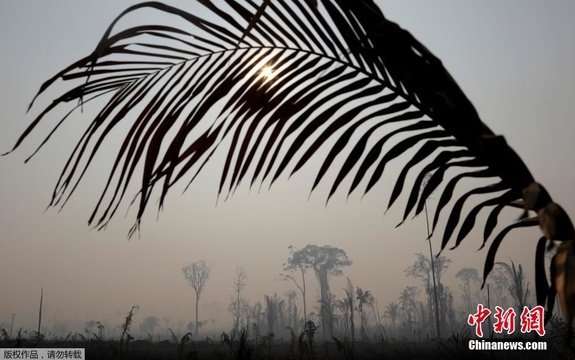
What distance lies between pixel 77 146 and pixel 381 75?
641 mm

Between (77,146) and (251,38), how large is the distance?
17.7 inches

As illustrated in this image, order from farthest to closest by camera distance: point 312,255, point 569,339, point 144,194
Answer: point 312,255 → point 144,194 → point 569,339

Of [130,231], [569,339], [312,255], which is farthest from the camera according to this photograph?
[312,255]

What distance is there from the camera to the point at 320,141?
85 cm

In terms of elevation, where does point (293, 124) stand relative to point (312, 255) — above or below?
below

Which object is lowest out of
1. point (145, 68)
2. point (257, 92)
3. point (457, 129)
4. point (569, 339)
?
point (569, 339)

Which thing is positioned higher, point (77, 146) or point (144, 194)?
point (77, 146)

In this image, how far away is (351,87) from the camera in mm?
861

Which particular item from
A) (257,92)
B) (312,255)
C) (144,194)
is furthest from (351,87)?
(312,255)

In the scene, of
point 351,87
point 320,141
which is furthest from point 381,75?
point 320,141

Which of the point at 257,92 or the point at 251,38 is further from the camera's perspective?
the point at 251,38

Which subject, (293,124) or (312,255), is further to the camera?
(312,255)

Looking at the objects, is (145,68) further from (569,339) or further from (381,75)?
(569,339)

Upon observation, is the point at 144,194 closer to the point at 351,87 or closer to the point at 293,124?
the point at 293,124
